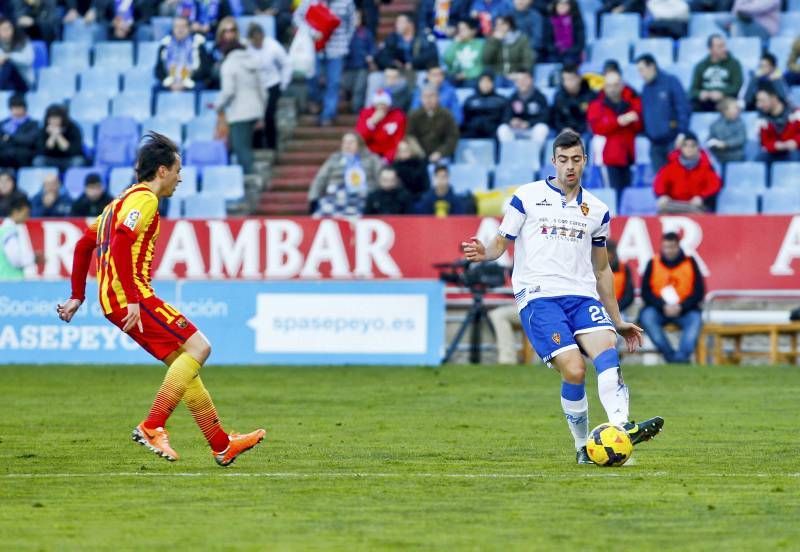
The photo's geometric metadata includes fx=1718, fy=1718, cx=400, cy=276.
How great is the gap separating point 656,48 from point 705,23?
91cm

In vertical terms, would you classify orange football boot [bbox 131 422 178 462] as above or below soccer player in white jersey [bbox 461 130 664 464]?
below

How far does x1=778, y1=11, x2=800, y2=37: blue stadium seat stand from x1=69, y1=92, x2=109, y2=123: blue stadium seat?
11.0 meters

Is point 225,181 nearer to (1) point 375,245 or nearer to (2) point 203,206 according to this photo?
(2) point 203,206

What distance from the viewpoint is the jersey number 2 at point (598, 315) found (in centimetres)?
1078

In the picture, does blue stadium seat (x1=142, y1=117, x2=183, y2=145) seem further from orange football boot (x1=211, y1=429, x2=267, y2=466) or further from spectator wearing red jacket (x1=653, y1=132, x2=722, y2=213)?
orange football boot (x1=211, y1=429, x2=267, y2=466)

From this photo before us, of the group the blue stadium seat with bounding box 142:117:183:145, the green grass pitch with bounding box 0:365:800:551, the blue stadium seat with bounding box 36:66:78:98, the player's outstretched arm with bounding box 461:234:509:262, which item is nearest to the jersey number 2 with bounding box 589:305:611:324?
the player's outstretched arm with bounding box 461:234:509:262

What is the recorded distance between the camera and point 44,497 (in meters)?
9.29

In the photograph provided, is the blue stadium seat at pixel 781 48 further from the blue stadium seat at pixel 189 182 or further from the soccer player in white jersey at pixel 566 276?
the soccer player in white jersey at pixel 566 276

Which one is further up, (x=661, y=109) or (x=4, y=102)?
(x=661, y=109)

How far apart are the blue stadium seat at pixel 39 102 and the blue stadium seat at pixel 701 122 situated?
415 inches

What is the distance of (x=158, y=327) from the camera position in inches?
412

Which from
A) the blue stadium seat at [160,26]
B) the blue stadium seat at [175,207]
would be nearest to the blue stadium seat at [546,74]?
the blue stadium seat at [175,207]

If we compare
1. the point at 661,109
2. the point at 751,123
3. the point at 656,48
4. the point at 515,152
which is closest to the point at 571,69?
the point at 661,109

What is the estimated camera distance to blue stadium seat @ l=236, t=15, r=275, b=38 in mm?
28531
